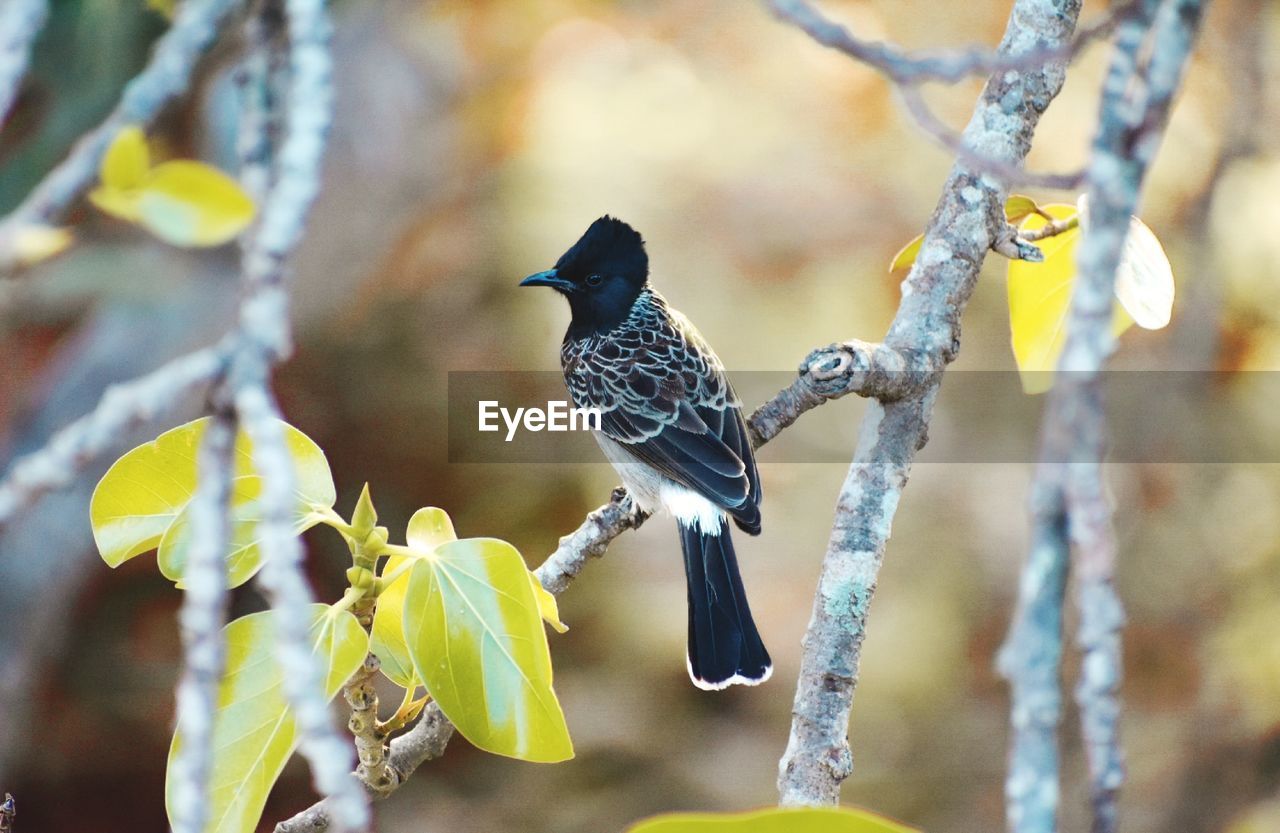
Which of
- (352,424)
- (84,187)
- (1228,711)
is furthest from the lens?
(352,424)

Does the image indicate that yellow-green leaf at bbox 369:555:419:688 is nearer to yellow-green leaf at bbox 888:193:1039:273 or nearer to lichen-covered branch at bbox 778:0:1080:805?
lichen-covered branch at bbox 778:0:1080:805

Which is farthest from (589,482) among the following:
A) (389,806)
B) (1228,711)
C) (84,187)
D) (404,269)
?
(84,187)

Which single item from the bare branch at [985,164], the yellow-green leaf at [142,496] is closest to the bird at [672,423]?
the yellow-green leaf at [142,496]

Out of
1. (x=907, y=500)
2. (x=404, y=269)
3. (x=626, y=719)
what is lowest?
(x=626, y=719)

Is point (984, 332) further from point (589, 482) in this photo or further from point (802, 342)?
point (589, 482)

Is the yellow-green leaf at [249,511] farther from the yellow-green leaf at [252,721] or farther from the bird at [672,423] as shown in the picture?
the bird at [672,423]

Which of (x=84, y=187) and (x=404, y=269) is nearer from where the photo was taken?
(x=84, y=187)

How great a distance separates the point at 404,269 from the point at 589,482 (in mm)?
989

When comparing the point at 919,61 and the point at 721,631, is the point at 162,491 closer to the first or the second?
the point at 919,61

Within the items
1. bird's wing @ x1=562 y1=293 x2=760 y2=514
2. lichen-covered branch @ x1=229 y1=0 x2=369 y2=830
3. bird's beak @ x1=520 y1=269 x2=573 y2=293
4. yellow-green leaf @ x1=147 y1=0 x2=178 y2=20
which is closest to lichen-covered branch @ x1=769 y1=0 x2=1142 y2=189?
lichen-covered branch @ x1=229 y1=0 x2=369 y2=830

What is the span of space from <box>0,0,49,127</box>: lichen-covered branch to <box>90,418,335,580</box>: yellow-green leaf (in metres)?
0.48

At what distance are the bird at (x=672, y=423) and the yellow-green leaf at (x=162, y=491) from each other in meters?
0.93

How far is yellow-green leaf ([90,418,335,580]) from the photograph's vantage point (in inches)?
43.9

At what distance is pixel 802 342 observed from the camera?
12.4 feet
